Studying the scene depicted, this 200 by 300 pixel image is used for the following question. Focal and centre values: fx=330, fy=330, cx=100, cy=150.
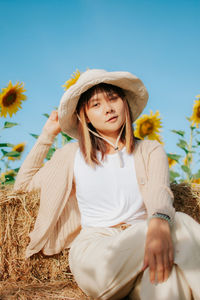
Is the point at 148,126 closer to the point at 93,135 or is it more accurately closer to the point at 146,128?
the point at 146,128

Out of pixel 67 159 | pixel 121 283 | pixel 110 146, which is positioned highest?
pixel 110 146

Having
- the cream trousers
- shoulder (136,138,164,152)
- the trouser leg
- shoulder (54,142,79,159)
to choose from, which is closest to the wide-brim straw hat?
shoulder (54,142,79,159)

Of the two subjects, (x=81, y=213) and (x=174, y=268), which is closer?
(x=174, y=268)

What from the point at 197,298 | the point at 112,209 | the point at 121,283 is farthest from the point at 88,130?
the point at 197,298

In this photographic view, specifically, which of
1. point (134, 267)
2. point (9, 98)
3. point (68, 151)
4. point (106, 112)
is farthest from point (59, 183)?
point (9, 98)

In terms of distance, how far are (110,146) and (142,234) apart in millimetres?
703

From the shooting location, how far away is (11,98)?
3078mm

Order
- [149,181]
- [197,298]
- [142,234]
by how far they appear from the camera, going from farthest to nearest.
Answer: [149,181] → [142,234] → [197,298]

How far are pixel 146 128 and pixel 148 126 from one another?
0.03 meters

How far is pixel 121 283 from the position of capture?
4.69 feet

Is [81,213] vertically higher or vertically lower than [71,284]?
higher

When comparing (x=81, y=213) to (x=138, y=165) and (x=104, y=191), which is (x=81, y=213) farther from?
(x=138, y=165)

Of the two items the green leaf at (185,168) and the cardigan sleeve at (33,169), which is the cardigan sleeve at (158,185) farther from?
the green leaf at (185,168)

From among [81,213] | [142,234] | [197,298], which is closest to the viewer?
[197,298]
